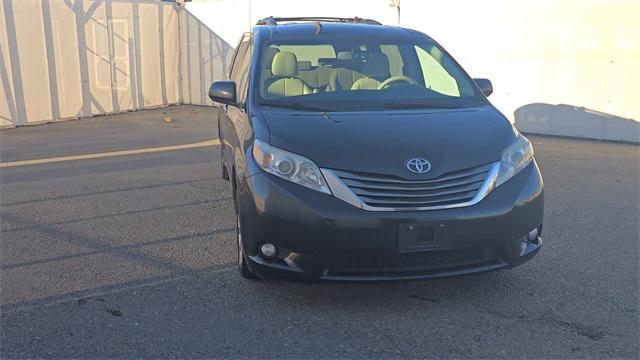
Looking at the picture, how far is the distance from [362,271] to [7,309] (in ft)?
7.50

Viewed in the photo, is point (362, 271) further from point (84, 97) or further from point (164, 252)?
point (84, 97)

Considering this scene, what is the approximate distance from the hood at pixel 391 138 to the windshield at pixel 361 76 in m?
0.28

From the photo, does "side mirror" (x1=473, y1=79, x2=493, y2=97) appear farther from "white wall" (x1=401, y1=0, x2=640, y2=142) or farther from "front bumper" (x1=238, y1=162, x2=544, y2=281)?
"white wall" (x1=401, y1=0, x2=640, y2=142)

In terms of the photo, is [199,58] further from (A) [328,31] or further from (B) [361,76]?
(B) [361,76]

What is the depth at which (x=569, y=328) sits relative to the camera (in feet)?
11.7

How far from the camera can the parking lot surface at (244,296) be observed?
339 cm

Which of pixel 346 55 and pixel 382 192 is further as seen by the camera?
pixel 346 55

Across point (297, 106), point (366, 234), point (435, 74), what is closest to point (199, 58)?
point (435, 74)

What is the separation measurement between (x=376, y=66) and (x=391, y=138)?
4.68 ft

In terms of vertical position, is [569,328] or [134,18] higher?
[134,18]

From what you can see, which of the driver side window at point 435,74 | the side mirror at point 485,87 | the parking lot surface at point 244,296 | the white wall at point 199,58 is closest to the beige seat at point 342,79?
the driver side window at point 435,74

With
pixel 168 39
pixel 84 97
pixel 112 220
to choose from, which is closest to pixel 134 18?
pixel 168 39

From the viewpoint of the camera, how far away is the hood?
11.7 ft

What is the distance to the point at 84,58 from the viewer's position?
1302 cm
